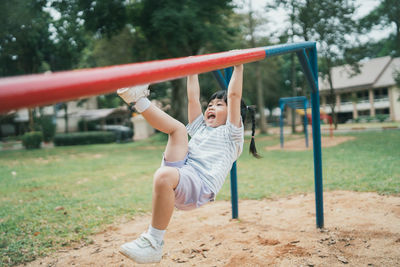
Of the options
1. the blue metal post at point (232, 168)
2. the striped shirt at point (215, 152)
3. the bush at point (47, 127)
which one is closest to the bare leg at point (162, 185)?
the striped shirt at point (215, 152)

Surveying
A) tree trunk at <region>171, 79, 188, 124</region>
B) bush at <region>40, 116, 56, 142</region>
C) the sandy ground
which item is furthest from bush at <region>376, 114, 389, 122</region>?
the sandy ground

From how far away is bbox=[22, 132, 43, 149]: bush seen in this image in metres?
17.2

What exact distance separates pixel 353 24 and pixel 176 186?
11318 mm

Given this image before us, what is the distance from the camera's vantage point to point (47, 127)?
23641 millimetres

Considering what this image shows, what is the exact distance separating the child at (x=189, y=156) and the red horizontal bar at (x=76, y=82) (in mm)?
449

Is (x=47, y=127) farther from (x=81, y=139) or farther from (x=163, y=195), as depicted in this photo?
(x=163, y=195)

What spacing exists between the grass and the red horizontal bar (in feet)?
8.15

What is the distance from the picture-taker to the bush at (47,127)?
22916 millimetres

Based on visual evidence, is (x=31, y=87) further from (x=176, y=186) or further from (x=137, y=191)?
(x=137, y=191)

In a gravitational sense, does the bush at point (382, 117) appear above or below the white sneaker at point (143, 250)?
above

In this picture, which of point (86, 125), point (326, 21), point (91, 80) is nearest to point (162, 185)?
point (91, 80)

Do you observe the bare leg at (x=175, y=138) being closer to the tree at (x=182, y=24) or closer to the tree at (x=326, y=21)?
the tree at (x=326, y=21)

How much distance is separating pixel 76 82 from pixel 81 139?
70.7ft

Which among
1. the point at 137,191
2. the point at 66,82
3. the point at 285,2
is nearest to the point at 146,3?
the point at 285,2
